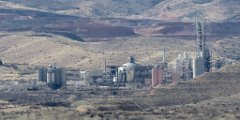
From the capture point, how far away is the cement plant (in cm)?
9088

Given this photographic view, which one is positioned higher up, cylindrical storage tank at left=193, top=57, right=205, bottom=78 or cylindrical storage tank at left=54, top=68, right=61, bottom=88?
cylindrical storage tank at left=193, top=57, right=205, bottom=78

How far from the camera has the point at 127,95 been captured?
108500 millimetres

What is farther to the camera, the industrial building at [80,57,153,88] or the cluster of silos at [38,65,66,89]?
the industrial building at [80,57,153,88]

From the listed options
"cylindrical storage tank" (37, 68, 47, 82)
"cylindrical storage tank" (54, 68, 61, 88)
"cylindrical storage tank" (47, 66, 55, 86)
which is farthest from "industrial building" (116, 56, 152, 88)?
"cylindrical storage tank" (37, 68, 47, 82)

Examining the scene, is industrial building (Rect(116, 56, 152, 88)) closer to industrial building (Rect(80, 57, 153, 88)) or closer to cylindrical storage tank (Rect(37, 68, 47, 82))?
industrial building (Rect(80, 57, 153, 88))

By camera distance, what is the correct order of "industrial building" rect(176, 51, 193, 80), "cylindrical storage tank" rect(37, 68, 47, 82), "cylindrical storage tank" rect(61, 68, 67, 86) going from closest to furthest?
"cylindrical storage tank" rect(61, 68, 67, 86) < "cylindrical storage tank" rect(37, 68, 47, 82) < "industrial building" rect(176, 51, 193, 80)

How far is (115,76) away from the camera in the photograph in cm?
12625

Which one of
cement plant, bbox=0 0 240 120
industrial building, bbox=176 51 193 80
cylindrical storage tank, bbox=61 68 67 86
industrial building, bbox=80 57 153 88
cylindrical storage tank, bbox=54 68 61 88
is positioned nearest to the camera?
cement plant, bbox=0 0 240 120

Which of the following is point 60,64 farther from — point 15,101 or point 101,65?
point 15,101

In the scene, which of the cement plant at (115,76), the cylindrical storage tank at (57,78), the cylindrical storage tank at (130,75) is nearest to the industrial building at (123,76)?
the cylindrical storage tank at (130,75)

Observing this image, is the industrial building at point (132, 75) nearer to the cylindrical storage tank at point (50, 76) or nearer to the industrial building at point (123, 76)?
the industrial building at point (123, 76)

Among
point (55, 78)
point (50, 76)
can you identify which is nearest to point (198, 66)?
point (55, 78)

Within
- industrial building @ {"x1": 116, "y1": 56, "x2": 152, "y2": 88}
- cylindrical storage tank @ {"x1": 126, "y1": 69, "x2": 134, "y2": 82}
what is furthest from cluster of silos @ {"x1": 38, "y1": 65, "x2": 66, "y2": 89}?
cylindrical storage tank @ {"x1": 126, "y1": 69, "x2": 134, "y2": 82}

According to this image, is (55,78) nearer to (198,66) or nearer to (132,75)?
(132,75)
